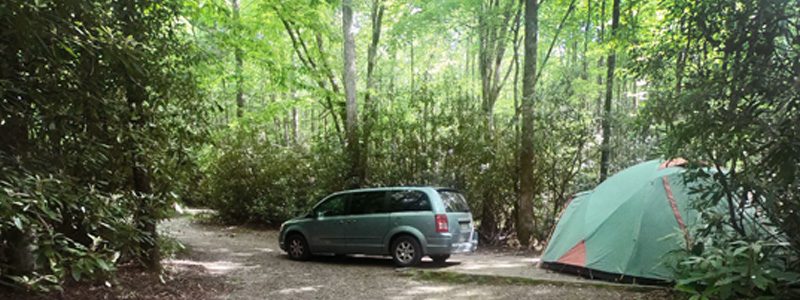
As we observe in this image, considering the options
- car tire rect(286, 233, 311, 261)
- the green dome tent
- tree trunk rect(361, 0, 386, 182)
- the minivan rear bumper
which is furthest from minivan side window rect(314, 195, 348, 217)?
the green dome tent

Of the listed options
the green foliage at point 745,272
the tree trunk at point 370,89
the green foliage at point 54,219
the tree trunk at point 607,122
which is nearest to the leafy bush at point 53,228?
the green foliage at point 54,219

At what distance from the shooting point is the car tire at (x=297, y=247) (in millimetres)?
9859

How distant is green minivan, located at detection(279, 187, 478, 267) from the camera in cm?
852

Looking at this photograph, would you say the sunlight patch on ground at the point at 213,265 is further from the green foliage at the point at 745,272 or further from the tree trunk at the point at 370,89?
the green foliage at the point at 745,272

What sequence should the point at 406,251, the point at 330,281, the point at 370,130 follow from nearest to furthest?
the point at 330,281, the point at 406,251, the point at 370,130

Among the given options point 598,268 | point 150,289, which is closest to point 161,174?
point 150,289

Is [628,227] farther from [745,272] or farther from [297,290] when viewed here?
[297,290]

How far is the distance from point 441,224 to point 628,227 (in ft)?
9.95

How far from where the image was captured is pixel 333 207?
9.78 metres

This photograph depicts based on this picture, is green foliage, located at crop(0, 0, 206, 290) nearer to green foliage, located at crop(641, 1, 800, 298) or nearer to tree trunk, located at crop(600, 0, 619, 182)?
green foliage, located at crop(641, 1, 800, 298)

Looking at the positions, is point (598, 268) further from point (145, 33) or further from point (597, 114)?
point (145, 33)

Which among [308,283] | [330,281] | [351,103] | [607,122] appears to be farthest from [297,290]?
[607,122]

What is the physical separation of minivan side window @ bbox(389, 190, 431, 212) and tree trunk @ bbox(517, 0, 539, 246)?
3.70 metres

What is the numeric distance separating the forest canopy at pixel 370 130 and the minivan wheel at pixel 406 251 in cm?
365
